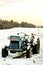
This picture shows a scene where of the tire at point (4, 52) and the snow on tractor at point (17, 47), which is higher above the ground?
the snow on tractor at point (17, 47)

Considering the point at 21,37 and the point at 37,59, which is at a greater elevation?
the point at 21,37

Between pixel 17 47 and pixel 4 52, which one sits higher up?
pixel 17 47

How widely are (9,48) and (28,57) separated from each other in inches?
41.5

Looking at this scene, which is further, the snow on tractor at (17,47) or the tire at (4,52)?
the tire at (4,52)

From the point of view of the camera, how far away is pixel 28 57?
13.8 metres

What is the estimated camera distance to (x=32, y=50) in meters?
15.3

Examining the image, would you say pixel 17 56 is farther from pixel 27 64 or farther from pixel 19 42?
pixel 27 64

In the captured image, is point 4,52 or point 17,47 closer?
point 4,52

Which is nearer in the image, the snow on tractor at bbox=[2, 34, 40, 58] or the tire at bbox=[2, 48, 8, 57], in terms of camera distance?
the snow on tractor at bbox=[2, 34, 40, 58]

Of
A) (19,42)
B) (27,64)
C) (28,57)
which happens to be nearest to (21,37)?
(19,42)

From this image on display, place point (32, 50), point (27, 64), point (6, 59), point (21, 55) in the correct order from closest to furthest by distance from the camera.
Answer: point (27, 64) < point (6, 59) < point (21, 55) < point (32, 50)

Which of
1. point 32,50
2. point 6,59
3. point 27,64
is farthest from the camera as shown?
point 32,50

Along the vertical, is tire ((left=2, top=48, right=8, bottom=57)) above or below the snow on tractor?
below

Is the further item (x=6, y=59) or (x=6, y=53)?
(x=6, y=53)
